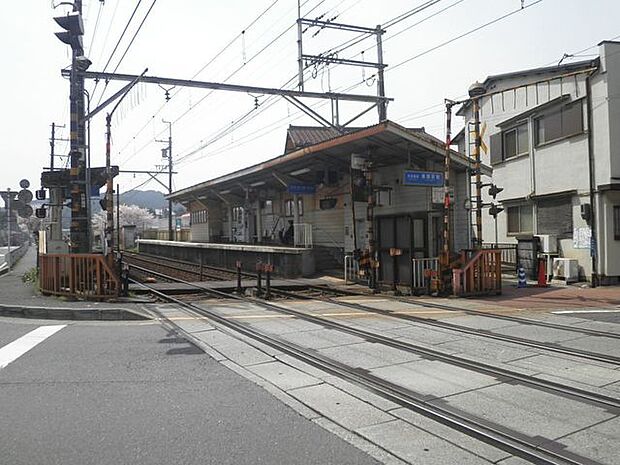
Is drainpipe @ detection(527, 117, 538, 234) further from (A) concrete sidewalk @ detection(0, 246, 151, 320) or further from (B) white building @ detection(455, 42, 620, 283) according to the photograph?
(A) concrete sidewalk @ detection(0, 246, 151, 320)

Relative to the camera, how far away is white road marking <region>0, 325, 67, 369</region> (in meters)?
7.52

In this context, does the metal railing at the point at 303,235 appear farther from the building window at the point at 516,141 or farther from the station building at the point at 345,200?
the building window at the point at 516,141

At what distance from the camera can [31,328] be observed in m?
10.1

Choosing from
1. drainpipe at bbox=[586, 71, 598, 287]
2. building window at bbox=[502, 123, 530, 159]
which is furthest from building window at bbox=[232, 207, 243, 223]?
drainpipe at bbox=[586, 71, 598, 287]

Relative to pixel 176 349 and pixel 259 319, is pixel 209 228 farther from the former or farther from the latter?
pixel 176 349

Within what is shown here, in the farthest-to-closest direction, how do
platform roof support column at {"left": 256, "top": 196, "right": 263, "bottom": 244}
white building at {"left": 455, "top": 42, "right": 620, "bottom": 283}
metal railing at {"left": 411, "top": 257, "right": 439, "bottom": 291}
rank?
platform roof support column at {"left": 256, "top": 196, "right": 263, "bottom": 244}
white building at {"left": 455, "top": 42, "right": 620, "bottom": 283}
metal railing at {"left": 411, "top": 257, "right": 439, "bottom": 291}

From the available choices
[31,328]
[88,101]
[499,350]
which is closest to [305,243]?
[88,101]

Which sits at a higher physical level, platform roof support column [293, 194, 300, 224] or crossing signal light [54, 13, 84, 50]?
crossing signal light [54, 13, 84, 50]

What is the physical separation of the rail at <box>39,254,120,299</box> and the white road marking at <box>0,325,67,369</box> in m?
3.46

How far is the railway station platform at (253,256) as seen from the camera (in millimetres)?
21284

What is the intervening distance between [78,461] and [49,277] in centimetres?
1195

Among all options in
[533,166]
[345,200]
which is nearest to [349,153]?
[345,200]

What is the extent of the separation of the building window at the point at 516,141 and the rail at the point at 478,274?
7.49 meters

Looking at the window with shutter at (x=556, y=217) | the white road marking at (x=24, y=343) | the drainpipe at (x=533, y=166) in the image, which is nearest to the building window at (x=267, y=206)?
the drainpipe at (x=533, y=166)
